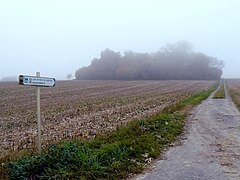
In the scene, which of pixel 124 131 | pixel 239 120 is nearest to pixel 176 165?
pixel 124 131

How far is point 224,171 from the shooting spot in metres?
9.03

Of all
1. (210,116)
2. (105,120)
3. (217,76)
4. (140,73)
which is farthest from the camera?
(217,76)

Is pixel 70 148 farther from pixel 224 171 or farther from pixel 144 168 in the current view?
pixel 224 171

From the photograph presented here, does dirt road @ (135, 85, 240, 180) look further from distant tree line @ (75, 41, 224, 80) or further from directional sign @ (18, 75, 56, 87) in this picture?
distant tree line @ (75, 41, 224, 80)

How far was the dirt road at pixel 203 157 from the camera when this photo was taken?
8.65 metres

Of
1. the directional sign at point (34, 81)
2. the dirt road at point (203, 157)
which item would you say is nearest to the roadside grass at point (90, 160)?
the dirt road at point (203, 157)

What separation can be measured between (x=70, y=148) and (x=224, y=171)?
371 cm

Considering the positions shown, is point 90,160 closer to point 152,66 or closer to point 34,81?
point 34,81

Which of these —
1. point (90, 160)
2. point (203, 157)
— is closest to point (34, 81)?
point (90, 160)

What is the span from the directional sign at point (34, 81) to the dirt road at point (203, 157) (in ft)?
10.6

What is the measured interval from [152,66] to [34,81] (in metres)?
113

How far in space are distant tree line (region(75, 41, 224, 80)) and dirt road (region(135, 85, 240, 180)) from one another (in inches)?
3950

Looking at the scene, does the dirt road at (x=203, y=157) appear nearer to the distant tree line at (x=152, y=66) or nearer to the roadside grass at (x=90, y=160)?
the roadside grass at (x=90, y=160)

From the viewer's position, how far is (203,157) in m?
10.6
